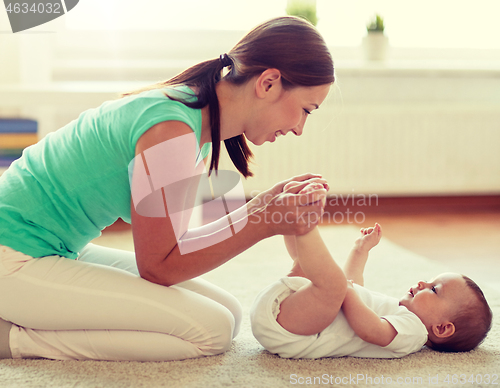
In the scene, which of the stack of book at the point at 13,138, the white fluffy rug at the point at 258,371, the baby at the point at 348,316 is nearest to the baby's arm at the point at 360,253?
the baby at the point at 348,316

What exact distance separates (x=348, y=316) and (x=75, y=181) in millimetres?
596

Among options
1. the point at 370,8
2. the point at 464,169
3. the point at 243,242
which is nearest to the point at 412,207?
the point at 464,169

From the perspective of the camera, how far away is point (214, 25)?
281cm

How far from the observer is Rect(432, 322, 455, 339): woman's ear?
1037 mm

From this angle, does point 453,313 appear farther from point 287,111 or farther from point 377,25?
point 377,25

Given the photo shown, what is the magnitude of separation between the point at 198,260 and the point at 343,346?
355 mm

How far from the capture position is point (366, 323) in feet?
3.23

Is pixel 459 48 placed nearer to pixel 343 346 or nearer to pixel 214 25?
pixel 214 25

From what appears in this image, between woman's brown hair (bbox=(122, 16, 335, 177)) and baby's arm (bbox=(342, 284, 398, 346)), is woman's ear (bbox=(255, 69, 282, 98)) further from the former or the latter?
baby's arm (bbox=(342, 284, 398, 346))

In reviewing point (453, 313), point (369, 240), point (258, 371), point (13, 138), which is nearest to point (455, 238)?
point (369, 240)

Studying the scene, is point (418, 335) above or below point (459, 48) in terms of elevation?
below

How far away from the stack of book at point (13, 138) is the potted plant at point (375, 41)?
1.75 metres

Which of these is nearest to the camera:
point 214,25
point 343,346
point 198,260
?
point 198,260

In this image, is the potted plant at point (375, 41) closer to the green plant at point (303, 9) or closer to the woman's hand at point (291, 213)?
the green plant at point (303, 9)
